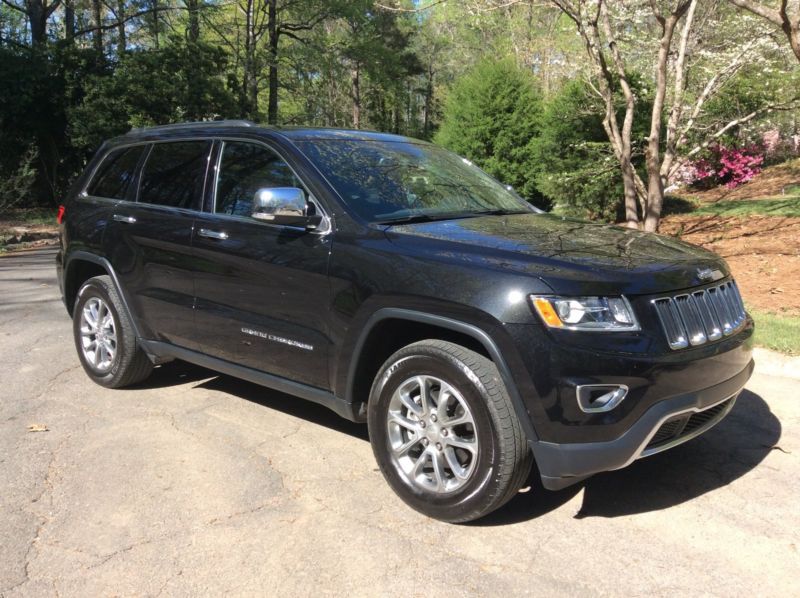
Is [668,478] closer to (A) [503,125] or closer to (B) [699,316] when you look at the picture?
(B) [699,316]

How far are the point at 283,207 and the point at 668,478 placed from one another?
2522 millimetres

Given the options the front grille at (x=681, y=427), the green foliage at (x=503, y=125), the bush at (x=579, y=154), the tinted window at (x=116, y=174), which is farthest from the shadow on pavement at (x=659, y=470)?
the green foliage at (x=503, y=125)

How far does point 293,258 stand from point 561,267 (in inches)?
59.8

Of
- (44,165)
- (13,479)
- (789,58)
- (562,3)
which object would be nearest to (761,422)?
(13,479)

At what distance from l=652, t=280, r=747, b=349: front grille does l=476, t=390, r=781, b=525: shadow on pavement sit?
0.87 metres

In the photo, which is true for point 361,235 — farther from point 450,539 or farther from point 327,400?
point 450,539

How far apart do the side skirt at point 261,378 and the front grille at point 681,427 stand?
147cm

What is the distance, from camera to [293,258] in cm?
385

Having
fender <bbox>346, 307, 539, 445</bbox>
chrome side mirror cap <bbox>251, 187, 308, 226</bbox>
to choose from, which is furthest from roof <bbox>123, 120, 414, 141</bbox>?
fender <bbox>346, 307, 539, 445</bbox>

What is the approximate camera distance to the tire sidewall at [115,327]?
512 cm

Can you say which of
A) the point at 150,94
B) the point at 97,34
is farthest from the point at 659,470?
the point at 97,34

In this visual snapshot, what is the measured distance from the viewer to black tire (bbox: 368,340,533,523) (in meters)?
3.04

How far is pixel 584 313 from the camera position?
292 centimetres

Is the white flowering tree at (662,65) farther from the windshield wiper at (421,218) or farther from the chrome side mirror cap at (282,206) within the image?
the chrome side mirror cap at (282,206)
